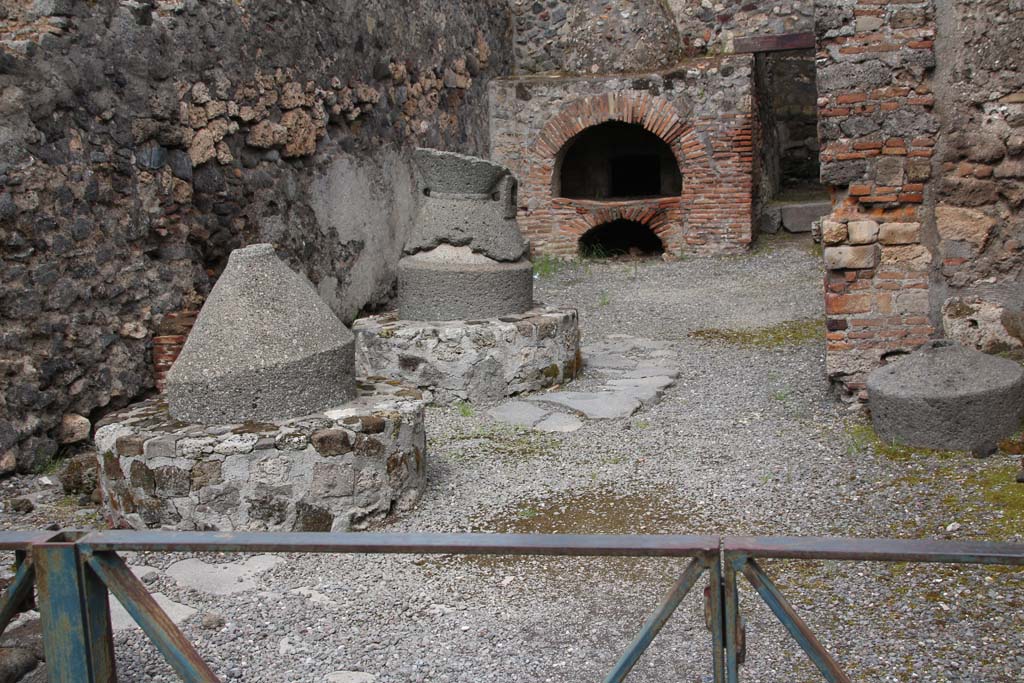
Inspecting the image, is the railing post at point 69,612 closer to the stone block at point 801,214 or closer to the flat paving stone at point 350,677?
the flat paving stone at point 350,677

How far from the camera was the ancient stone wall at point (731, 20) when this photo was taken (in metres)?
11.7

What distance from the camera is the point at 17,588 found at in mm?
1978

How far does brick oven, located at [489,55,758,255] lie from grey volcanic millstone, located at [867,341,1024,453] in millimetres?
6764

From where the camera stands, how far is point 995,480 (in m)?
4.24

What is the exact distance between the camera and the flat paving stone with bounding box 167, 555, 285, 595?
359cm

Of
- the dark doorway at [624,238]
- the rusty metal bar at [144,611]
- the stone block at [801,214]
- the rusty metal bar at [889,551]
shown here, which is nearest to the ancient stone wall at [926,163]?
the rusty metal bar at [889,551]

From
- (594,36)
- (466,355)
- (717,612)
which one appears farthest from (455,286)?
(594,36)

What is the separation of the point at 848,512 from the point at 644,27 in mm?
8942

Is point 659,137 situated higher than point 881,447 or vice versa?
point 659,137

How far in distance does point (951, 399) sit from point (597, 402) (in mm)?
2042

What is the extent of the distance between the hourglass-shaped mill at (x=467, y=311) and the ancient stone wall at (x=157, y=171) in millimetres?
1210

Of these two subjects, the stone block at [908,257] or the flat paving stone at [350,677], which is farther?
the stone block at [908,257]

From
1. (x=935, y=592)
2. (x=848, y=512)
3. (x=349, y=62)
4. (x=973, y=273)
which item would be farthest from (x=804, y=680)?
(x=349, y=62)

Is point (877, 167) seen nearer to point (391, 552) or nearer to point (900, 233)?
point (900, 233)
